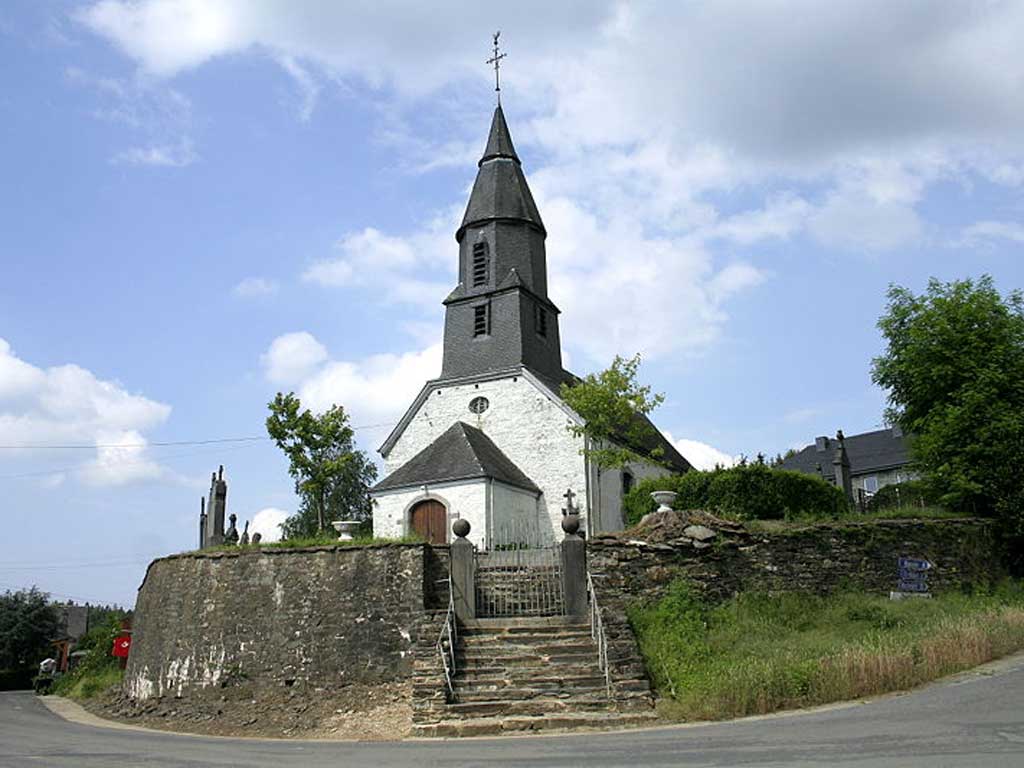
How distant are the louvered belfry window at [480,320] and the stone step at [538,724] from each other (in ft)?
67.8

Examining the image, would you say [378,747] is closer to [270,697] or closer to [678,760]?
[678,760]

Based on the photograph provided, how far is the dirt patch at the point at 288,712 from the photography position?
14.0 metres

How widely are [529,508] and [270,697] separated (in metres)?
12.9

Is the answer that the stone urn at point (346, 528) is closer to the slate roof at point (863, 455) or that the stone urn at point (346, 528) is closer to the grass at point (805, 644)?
the grass at point (805, 644)

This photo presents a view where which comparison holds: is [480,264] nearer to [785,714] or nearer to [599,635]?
[599,635]

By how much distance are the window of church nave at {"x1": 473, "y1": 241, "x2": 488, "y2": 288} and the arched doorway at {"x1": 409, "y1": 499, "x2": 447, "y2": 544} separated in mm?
9218

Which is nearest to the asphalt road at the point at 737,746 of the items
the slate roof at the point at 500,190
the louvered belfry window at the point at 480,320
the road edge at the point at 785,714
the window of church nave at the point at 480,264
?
the road edge at the point at 785,714

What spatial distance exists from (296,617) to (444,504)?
979 centimetres

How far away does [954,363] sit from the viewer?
23.1 m

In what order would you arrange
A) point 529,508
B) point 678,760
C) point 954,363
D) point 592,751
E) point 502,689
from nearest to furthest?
point 678,760
point 592,751
point 502,689
point 954,363
point 529,508

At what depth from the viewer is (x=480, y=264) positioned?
1293 inches

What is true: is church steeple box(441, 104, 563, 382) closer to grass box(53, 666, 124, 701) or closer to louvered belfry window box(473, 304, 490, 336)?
louvered belfry window box(473, 304, 490, 336)

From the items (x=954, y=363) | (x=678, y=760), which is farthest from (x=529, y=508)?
(x=678, y=760)

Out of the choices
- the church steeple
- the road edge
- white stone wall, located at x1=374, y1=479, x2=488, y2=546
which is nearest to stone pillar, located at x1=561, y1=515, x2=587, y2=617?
the road edge
